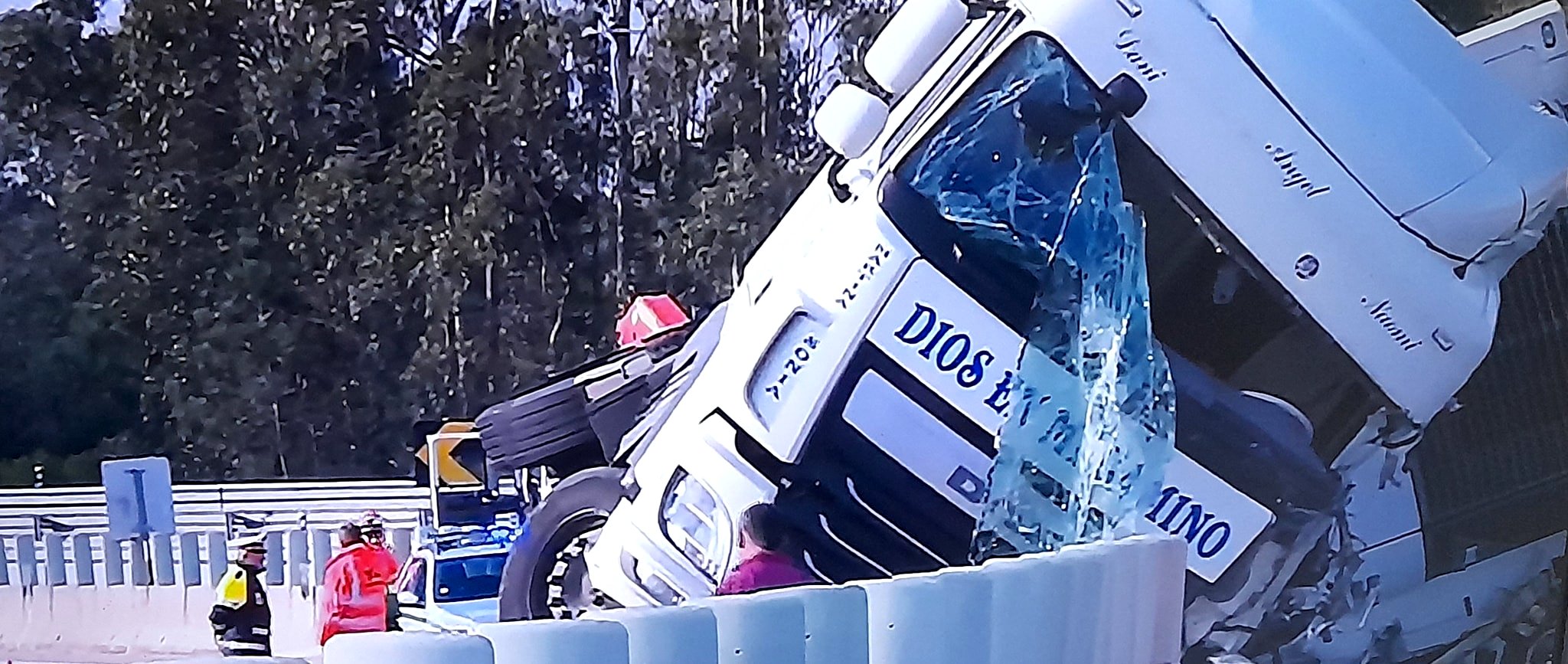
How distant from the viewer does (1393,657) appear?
1.68m

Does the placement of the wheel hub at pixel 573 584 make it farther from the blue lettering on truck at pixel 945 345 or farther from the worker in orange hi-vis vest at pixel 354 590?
the blue lettering on truck at pixel 945 345

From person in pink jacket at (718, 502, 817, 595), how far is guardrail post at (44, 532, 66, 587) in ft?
2.54

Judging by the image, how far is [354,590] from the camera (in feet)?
5.01

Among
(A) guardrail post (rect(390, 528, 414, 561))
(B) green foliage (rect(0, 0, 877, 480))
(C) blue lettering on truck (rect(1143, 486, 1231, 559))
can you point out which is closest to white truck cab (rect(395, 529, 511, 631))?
(A) guardrail post (rect(390, 528, 414, 561))

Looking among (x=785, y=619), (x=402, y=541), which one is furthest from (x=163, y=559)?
(x=785, y=619)

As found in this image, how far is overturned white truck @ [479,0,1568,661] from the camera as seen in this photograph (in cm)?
149

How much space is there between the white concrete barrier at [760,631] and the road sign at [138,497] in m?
0.64

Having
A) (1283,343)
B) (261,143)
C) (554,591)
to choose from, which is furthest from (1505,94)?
(261,143)

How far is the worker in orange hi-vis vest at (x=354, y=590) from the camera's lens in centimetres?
151

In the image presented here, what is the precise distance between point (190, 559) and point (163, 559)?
34mm

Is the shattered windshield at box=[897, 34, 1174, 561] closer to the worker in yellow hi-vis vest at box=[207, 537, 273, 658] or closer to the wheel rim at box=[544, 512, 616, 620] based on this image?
the wheel rim at box=[544, 512, 616, 620]

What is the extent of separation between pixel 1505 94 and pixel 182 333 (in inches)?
62.1

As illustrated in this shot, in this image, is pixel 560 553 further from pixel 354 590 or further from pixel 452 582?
pixel 354 590

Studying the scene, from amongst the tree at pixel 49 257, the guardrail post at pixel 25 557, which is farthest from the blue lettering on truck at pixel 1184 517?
the guardrail post at pixel 25 557
